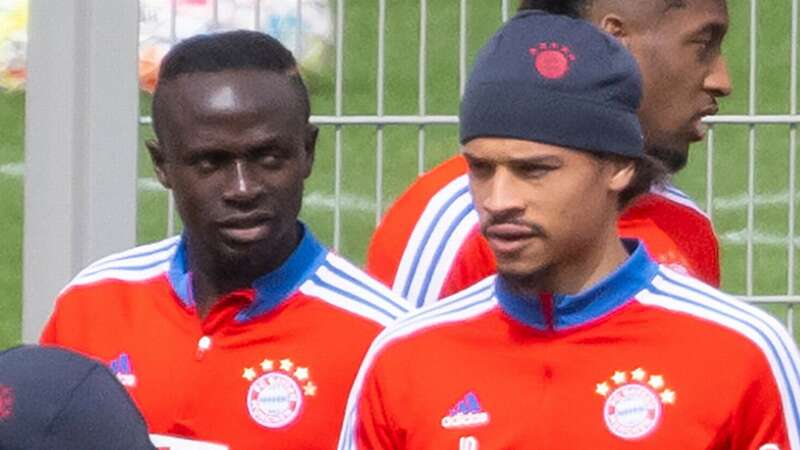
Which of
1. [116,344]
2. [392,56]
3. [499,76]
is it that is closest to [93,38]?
[392,56]

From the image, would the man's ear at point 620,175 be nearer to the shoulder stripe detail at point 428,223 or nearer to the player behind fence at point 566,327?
the player behind fence at point 566,327

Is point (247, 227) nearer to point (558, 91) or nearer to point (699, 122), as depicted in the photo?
point (558, 91)

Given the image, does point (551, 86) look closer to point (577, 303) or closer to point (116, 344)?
point (577, 303)

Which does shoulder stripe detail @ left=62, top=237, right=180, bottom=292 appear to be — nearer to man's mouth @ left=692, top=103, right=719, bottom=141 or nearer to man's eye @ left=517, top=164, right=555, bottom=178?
man's eye @ left=517, top=164, right=555, bottom=178

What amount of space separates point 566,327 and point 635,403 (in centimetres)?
19

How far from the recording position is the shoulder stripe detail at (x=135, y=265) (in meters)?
4.96

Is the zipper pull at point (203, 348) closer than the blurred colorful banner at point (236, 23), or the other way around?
the zipper pull at point (203, 348)

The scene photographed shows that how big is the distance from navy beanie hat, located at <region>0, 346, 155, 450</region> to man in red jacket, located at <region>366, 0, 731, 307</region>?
1.52 metres

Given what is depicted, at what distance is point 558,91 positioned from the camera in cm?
445

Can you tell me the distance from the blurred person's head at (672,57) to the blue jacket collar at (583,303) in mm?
476

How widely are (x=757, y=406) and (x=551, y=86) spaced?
2.10 ft

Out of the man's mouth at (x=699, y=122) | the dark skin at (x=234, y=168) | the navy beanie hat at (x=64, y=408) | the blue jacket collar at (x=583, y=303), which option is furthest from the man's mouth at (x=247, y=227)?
the navy beanie hat at (x=64, y=408)

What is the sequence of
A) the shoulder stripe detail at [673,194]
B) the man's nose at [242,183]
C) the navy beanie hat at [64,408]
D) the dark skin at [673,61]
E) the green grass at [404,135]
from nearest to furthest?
the navy beanie hat at [64,408] < the man's nose at [242,183] < the dark skin at [673,61] < the shoulder stripe detail at [673,194] < the green grass at [404,135]

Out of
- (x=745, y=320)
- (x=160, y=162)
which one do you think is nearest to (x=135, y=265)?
(x=160, y=162)
